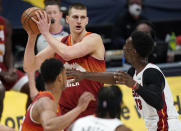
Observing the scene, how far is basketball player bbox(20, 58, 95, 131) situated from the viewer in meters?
4.80

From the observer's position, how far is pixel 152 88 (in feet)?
17.1

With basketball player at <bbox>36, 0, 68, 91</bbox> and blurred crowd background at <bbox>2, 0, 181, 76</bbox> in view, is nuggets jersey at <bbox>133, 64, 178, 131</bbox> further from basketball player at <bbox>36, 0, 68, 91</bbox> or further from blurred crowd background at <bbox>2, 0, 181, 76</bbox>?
blurred crowd background at <bbox>2, 0, 181, 76</bbox>

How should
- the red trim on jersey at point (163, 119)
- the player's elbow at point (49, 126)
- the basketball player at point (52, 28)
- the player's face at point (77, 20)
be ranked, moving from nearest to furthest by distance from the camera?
the player's elbow at point (49, 126), the red trim on jersey at point (163, 119), the player's face at point (77, 20), the basketball player at point (52, 28)

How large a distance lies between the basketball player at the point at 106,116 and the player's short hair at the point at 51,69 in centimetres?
73

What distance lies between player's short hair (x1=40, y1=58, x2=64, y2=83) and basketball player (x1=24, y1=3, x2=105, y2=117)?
84cm

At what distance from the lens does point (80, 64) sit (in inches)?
243

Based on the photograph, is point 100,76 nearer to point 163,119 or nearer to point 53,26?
point 163,119

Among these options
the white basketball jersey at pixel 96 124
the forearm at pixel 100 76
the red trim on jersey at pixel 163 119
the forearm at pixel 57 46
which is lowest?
the red trim on jersey at pixel 163 119

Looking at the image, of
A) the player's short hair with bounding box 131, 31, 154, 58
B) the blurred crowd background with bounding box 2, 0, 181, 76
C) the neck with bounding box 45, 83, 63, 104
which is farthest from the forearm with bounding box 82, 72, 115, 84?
the blurred crowd background with bounding box 2, 0, 181, 76

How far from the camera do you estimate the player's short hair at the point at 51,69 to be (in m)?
5.08

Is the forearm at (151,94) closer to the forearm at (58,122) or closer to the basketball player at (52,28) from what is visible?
the forearm at (58,122)

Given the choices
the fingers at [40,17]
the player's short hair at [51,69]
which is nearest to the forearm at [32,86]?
the fingers at [40,17]

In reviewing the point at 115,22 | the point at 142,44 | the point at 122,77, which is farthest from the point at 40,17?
the point at 115,22

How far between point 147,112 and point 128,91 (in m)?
2.64
